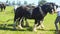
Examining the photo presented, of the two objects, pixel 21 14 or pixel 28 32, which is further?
pixel 21 14

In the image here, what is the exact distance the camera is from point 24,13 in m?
12.8

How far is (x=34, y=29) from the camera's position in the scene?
488 inches

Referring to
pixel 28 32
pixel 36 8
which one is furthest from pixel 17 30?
pixel 36 8

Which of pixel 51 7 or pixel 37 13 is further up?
pixel 51 7

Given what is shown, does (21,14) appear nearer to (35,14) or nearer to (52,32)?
(35,14)

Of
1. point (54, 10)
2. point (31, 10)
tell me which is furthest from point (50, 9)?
point (31, 10)

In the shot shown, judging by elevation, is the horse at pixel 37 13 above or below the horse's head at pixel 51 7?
below

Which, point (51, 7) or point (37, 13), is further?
point (37, 13)

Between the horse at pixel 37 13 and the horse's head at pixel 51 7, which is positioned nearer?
A: the horse's head at pixel 51 7

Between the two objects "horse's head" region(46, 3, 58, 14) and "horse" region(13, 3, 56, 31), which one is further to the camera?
"horse" region(13, 3, 56, 31)

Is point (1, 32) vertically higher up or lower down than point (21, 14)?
lower down

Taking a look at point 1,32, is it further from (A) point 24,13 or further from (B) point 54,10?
(B) point 54,10

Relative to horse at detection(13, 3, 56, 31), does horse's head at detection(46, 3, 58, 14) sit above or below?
above

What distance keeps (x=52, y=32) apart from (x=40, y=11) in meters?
1.29
